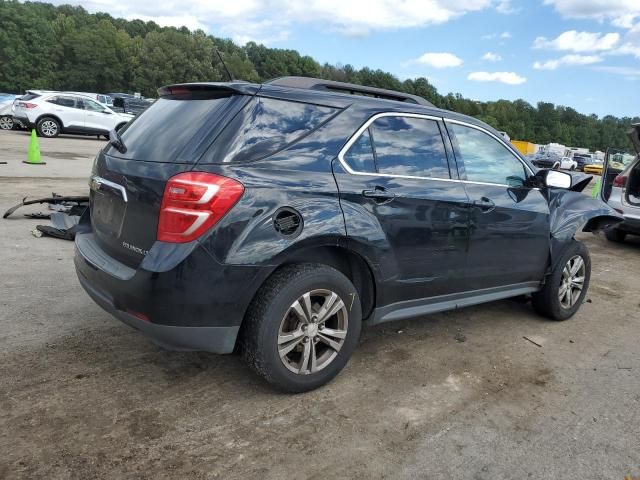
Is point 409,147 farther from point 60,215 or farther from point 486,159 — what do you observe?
point 60,215

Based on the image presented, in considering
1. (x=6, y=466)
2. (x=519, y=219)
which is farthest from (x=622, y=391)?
(x=6, y=466)

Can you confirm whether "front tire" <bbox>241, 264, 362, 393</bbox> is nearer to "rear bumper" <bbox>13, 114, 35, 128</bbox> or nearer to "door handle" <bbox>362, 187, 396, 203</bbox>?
"door handle" <bbox>362, 187, 396, 203</bbox>

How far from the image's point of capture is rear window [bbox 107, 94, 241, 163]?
288cm

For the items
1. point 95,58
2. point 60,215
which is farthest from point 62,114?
point 95,58

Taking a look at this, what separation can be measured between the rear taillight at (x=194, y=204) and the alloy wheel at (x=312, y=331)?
26.2 inches

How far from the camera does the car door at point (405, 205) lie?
320 centimetres

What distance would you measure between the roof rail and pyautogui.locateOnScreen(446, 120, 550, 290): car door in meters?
0.37

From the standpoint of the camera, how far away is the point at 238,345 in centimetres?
303

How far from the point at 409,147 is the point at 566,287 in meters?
2.25

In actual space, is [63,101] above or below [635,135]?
below

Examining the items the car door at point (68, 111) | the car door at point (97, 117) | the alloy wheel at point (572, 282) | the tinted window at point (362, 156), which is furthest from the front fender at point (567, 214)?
the car door at point (68, 111)

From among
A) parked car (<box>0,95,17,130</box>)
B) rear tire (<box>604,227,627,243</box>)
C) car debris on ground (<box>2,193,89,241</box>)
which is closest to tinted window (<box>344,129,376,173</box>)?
car debris on ground (<box>2,193,89,241</box>)

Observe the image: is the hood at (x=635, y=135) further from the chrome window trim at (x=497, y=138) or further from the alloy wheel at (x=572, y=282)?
the chrome window trim at (x=497, y=138)

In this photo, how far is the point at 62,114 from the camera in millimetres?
19938
